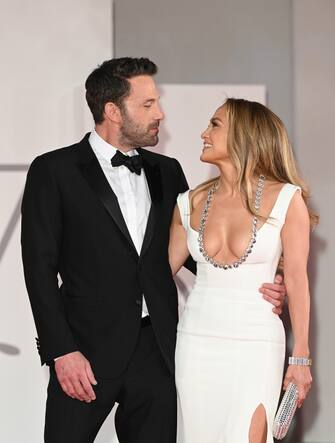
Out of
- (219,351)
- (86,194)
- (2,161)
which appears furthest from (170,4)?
(219,351)

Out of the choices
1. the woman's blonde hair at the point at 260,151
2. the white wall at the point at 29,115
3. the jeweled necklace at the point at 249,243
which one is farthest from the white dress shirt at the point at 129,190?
the white wall at the point at 29,115

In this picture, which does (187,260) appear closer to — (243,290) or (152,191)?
(152,191)

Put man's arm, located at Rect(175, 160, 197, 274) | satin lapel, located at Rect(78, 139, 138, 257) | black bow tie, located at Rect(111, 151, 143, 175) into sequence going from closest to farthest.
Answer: satin lapel, located at Rect(78, 139, 138, 257) < black bow tie, located at Rect(111, 151, 143, 175) < man's arm, located at Rect(175, 160, 197, 274)

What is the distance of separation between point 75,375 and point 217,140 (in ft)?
2.95

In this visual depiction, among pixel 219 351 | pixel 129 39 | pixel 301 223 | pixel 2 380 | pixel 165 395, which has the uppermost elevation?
pixel 129 39

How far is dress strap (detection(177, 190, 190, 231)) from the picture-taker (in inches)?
118

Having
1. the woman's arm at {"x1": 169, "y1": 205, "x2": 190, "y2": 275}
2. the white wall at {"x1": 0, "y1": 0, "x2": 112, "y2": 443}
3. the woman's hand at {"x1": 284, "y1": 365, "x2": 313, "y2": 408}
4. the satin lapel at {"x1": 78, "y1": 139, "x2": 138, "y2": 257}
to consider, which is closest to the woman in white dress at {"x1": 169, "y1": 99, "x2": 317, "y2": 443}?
the woman's hand at {"x1": 284, "y1": 365, "x2": 313, "y2": 408}

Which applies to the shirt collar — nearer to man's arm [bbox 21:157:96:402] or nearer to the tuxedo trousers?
man's arm [bbox 21:157:96:402]

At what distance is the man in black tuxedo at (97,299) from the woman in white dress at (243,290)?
9cm

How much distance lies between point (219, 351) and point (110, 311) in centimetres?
39

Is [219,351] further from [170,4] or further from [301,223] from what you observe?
[170,4]

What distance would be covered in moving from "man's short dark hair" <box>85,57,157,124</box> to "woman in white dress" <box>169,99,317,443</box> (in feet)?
1.28

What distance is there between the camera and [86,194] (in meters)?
2.93

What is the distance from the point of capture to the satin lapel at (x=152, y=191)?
116 inches
